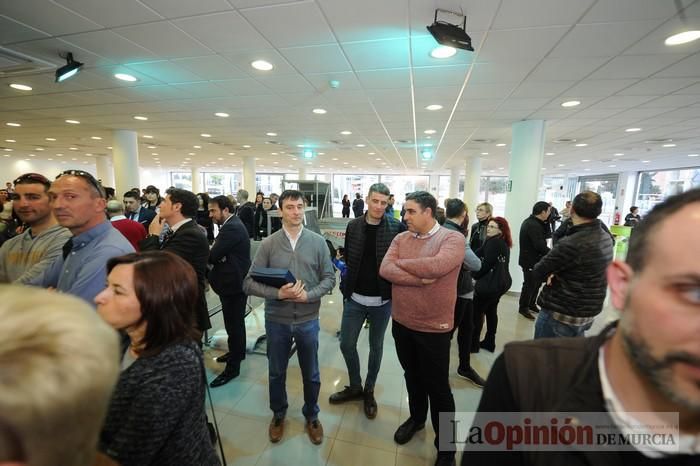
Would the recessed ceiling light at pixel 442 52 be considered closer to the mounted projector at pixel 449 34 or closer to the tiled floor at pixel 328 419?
the mounted projector at pixel 449 34

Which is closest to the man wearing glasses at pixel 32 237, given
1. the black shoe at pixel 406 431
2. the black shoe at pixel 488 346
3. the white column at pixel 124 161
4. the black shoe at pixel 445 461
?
the black shoe at pixel 406 431

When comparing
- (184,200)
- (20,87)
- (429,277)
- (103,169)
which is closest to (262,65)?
(184,200)

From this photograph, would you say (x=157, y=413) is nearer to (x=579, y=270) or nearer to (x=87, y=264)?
(x=87, y=264)

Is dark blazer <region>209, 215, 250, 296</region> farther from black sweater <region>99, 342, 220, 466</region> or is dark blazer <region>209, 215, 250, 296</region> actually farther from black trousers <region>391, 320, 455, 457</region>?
black sweater <region>99, 342, 220, 466</region>

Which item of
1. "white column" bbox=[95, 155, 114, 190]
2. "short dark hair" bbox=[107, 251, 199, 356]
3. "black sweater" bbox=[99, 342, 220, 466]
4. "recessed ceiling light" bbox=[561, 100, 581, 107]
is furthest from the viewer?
"white column" bbox=[95, 155, 114, 190]

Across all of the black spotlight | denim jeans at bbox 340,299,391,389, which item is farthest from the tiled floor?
the black spotlight

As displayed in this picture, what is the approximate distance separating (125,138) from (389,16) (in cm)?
773

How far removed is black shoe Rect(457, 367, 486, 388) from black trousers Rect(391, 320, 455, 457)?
3.06 ft

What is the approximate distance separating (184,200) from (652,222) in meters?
2.58

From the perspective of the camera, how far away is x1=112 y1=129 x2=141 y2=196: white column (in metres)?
7.09

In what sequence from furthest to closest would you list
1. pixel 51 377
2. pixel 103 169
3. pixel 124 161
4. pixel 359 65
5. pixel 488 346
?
pixel 103 169 → pixel 124 161 → pixel 488 346 → pixel 359 65 → pixel 51 377

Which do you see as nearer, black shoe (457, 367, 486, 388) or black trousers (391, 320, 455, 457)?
black trousers (391, 320, 455, 457)

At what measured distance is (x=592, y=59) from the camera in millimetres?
2824

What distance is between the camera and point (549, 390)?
67 cm
